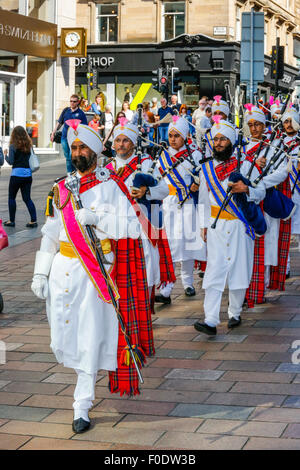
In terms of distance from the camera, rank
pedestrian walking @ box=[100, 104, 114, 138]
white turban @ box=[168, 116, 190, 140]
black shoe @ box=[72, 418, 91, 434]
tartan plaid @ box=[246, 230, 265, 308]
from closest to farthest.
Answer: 1. black shoe @ box=[72, 418, 91, 434]
2. tartan plaid @ box=[246, 230, 265, 308]
3. white turban @ box=[168, 116, 190, 140]
4. pedestrian walking @ box=[100, 104, 114, 138]

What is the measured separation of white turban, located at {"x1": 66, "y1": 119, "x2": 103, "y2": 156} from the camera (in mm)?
5145

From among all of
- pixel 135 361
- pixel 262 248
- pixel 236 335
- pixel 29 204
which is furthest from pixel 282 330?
pixel 29 204

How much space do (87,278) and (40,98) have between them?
75.1ft

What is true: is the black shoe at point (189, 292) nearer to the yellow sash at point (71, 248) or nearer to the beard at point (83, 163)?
the yellow sash at point (71, 248)

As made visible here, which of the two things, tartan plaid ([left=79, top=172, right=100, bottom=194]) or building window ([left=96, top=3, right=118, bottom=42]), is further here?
building window ([left=96, top=3, right=118, bottom=42])

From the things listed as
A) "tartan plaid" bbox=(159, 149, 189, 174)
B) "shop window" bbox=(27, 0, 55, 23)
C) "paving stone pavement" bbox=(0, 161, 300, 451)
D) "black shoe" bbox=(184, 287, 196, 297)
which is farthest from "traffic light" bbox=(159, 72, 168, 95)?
"paving stone pavement" bbox=(0, 161, 300, 451)

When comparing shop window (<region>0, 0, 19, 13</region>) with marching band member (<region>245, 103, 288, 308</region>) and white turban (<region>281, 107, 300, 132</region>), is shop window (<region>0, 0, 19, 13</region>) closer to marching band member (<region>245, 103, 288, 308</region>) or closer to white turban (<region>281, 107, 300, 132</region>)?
white turban (<region>281, 107, 300, 132</region>)

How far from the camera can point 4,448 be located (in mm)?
4645

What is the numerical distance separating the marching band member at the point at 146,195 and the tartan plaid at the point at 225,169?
0.53m

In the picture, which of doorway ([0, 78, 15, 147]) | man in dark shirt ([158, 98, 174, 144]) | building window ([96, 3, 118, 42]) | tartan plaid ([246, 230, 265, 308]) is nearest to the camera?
tartan plaid ([246, 230, 265, 308])

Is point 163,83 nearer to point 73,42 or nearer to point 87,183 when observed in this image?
point 73,42

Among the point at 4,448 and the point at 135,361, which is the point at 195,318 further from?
the point at 4,448

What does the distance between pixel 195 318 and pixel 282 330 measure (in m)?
0.88

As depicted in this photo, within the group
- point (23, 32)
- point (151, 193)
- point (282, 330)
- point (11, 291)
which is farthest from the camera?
point (23, 32)
